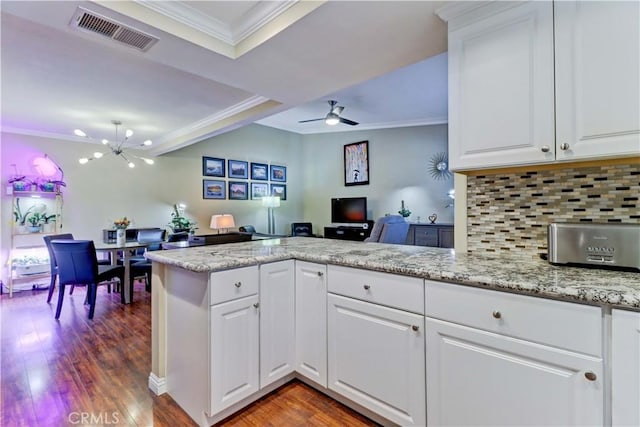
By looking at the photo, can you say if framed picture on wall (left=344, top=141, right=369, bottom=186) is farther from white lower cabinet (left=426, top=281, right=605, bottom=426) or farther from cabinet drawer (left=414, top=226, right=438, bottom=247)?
white lower cabinet (left=426, top=281, right=605, bottom=426)

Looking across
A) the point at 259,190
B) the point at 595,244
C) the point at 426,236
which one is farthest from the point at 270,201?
the point at 595,244

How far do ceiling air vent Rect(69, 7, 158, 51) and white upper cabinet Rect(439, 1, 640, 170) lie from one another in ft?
6.01

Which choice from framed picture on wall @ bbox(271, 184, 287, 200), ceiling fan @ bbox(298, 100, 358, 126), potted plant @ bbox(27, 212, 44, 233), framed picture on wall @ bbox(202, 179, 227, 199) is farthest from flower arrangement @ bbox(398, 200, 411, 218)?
potted plant @ bbox(27, 212, 44, 233)

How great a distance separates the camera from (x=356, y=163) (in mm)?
7246

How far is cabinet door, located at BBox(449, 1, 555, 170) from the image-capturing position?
1368mm

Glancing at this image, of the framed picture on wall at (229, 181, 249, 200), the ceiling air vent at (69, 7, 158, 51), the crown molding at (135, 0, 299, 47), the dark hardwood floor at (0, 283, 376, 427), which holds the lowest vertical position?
the dark hardwood floor at (0, 283, 376, 427)

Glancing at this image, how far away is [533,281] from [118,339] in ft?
10.7

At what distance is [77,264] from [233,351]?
9.34 feet

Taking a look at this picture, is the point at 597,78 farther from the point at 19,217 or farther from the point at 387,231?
the point at 19,217

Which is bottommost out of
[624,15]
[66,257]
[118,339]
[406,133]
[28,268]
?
[118,339]

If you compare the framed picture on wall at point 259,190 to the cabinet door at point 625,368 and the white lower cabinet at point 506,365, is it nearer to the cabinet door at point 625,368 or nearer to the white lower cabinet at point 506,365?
the white lower cabinet at point 506,365

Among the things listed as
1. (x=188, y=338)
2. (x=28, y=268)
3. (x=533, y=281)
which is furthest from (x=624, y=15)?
(x=28, y=268)

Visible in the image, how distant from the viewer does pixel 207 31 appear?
2.11 meters

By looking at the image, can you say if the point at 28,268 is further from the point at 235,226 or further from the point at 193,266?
the point at 193,266
